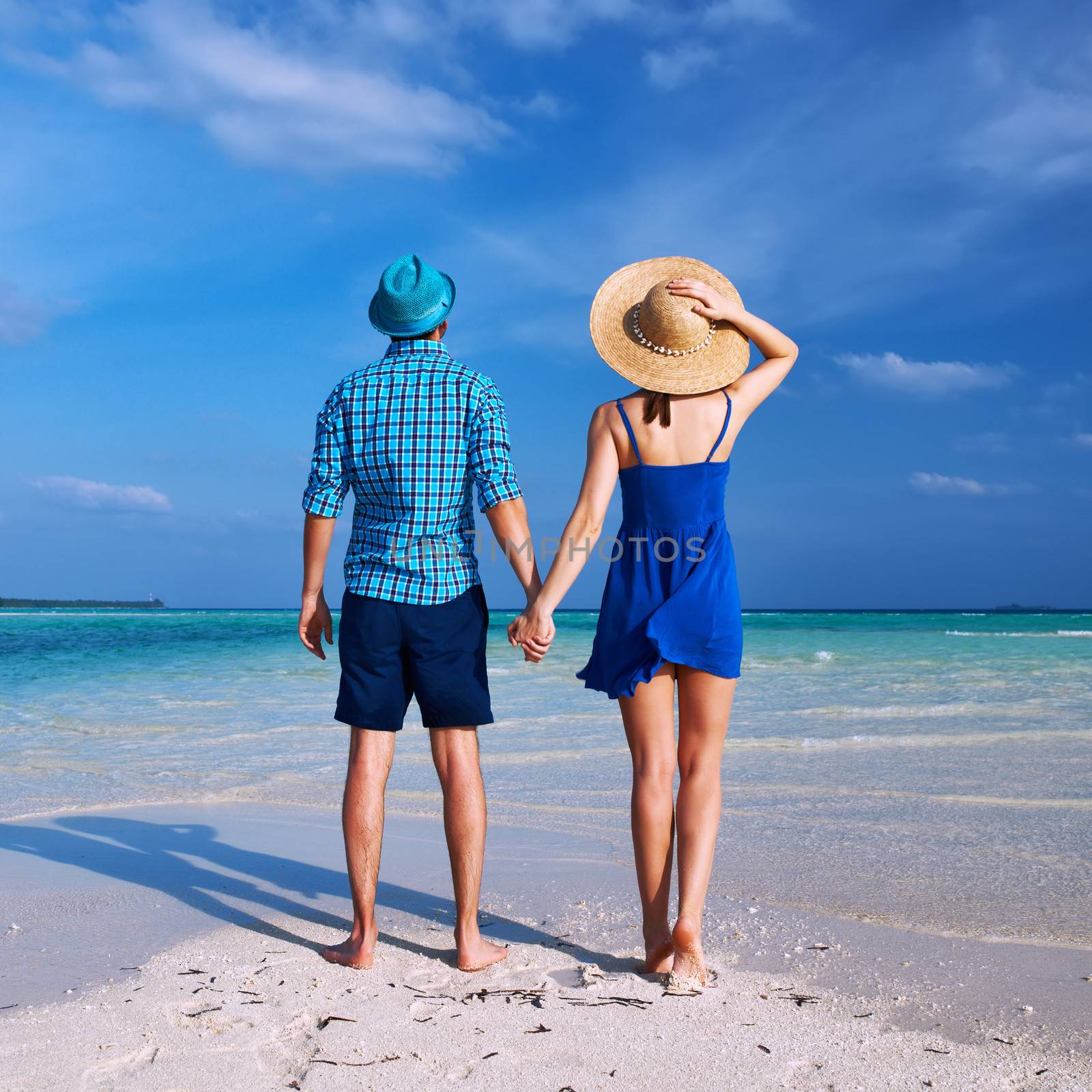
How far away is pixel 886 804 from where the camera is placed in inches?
188

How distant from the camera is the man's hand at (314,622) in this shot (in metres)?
2.93

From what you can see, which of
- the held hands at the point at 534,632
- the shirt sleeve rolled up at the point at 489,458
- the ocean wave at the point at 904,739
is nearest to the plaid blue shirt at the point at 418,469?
the shirt sleeve rolled up at the point at 489,458

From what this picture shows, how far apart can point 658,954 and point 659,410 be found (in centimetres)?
152

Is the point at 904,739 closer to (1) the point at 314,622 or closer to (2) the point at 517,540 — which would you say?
(2) the point at 517,540

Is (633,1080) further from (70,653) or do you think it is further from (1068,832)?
(70,653)

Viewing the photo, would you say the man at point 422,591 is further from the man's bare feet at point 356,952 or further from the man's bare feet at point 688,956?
the man's bare feet at point 688,956

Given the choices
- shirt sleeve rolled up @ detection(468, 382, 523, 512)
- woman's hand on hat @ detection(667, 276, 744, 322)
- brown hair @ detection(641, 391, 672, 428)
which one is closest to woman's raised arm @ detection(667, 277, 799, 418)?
woman's hand on hat @ detection(667, 276, 744, 322)

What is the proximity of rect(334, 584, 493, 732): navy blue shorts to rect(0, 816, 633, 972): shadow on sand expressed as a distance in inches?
28.9

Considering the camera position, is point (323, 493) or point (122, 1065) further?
point (323, 493)

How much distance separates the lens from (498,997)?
240cm

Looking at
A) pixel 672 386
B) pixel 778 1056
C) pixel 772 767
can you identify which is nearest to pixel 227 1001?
pixel 778 1056

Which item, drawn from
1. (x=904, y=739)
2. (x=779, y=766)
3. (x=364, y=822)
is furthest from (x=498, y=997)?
(x=904, y=739)

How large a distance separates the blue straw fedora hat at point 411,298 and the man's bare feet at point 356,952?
1.83 m

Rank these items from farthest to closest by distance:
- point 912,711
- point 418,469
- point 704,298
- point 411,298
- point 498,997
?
point 912,711
point 411,298
point 418,469
point 704,298
point 498,997
